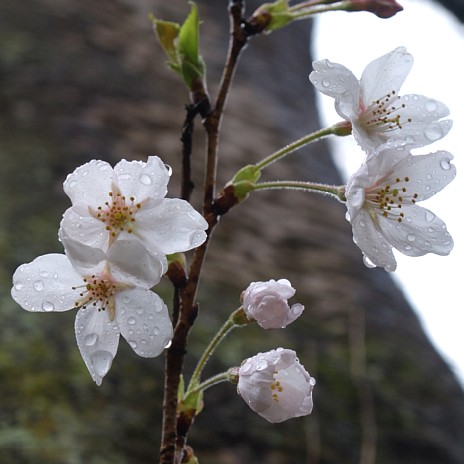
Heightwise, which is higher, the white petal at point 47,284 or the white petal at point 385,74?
the white petal at point 385,74

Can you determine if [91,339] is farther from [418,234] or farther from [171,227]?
[418,234]

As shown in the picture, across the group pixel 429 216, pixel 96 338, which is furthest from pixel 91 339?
pixel 429 216

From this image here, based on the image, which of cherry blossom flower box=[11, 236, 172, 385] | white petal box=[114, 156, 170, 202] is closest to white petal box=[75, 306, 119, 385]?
cherry blossom flower box=[11, 236, 172, 385]

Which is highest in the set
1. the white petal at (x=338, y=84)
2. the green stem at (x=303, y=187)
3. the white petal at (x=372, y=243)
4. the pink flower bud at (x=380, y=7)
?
the pink flower bud at (x=380, y=7)

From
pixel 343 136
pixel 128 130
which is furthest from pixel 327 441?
pixel 128 130

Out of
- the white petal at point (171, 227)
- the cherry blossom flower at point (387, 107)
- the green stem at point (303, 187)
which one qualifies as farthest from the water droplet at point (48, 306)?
the cherry blossom flower at point (387, 107)

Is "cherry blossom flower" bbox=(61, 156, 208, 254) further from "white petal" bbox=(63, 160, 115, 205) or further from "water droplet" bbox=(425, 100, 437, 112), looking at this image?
"water droplet" bbox=(425, 100, 437, 112)

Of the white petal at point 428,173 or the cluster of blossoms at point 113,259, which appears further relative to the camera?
the white petal at point 428,173

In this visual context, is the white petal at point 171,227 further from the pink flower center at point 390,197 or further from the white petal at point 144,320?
the pink flower center at point 390,197

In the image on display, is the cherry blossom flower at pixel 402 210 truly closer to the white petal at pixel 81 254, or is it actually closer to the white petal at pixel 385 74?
the white petal at pixel 385 74
